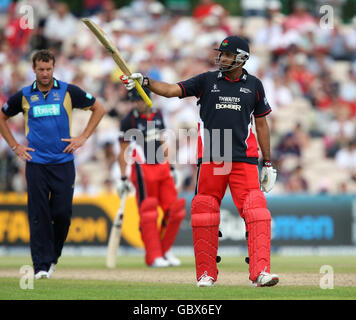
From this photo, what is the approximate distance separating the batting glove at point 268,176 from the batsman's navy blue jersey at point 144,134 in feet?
12.6

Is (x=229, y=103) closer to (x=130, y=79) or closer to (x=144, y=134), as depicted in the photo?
(x=130, y=79)

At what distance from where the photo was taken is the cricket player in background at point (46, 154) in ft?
33.7

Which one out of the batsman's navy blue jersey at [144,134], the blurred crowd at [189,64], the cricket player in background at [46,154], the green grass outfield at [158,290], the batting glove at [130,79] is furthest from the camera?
the blurred crowd at [189,64]

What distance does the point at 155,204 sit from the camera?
13.0 m

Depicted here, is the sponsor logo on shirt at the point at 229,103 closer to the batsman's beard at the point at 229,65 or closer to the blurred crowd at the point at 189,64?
the batsman's beard at the point at 229,65

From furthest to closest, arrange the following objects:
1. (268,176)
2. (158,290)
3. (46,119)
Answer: (46,119)
(268,176)
(158,290)

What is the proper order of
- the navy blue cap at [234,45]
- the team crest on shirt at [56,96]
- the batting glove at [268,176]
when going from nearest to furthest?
the navy blue cap at [234,45] < the batting glove at [268,176] < the team crest on shirt at [56,96]

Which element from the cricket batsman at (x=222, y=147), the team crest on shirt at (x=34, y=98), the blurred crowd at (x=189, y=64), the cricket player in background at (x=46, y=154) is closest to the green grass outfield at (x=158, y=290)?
Result: the cricket batsman at (x=222, y=147)

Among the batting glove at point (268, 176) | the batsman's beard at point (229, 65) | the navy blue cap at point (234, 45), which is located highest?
the navy blue cap at point (234, 45)

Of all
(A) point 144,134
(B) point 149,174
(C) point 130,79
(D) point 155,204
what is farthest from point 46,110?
(D) point 155,204

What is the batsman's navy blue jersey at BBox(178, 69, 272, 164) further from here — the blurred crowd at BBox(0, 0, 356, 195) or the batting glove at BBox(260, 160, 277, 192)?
the blurred crowd at BBox(0, 0, 356, 195)

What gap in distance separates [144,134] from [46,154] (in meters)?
2.85

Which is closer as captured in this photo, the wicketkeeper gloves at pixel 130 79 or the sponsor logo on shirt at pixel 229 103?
the wicketkeeper gloves at pixel 130 79
